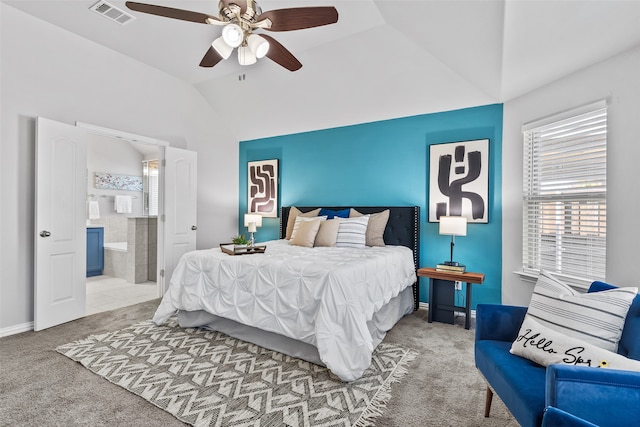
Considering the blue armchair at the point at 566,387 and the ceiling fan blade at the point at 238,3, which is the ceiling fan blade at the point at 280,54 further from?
the blue armchair at the point at 566,387

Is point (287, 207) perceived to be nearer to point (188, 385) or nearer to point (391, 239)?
point (391, 239)

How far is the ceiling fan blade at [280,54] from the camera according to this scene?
8.05 feet

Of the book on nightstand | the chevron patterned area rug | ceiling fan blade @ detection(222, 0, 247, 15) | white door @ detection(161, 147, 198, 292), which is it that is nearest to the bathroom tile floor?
white door @ detection(161, 147, 198, 292)

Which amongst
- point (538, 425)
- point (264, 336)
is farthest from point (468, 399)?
point (264, 336)

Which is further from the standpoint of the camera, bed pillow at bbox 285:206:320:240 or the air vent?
bed pillow at bbox 285:206:320:240

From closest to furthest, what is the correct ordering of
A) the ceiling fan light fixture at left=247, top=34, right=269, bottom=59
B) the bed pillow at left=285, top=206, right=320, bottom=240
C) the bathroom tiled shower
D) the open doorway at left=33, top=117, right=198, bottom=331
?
the ceiling fan light fixture at left=247, top=34, right=269, bottom=59
the open doorway at left=33, top=117, right=198, bottom=331
the bed pillow at left=285, top=206, right=320, bottom=240
the bathroom tiled shower

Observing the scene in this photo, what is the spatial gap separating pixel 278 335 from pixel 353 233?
1.63m

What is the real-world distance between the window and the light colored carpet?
115 cm

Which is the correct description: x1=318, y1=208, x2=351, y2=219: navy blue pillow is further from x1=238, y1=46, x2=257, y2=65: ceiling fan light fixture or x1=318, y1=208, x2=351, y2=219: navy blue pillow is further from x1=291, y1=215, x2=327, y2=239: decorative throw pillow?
x1=238, y1=46, x2=257, y2=65: ceiling fan light fixture

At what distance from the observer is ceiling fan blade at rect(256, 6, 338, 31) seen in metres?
2.07

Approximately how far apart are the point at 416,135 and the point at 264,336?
3.06 metres

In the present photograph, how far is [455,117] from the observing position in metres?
3.85

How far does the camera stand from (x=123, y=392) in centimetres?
204

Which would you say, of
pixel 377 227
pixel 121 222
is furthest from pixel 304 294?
pixel 121 222
